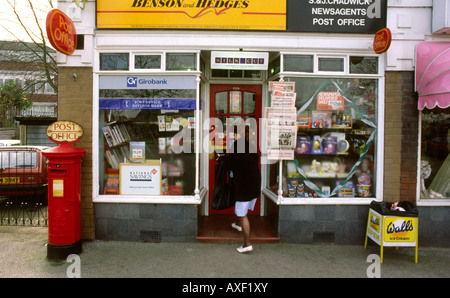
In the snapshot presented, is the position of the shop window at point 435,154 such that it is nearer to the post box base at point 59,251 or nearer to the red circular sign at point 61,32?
the post box base at point 59,251

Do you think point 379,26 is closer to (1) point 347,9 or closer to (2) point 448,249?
(1) point 347,9

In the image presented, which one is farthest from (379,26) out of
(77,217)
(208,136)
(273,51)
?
(77,217)

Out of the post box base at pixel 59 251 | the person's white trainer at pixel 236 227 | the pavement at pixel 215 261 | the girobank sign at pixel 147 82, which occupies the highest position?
the girobank sign at pixel 147 82

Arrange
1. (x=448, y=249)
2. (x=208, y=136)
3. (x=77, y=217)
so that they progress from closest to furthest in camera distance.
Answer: (x=77, y=217) < (x=448, y=249) < (x=208, y=136)

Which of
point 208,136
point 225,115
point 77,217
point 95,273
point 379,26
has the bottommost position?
point 95,273

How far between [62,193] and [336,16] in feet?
17.7

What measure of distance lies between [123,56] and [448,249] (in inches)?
261

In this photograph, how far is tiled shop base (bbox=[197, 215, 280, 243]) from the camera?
18.5ft

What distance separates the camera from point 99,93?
5707mm

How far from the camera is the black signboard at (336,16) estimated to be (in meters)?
5.57

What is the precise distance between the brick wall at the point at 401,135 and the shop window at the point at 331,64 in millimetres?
824

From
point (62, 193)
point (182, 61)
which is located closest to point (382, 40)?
point (182, 61)

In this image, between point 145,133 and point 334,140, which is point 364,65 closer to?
point 334,140

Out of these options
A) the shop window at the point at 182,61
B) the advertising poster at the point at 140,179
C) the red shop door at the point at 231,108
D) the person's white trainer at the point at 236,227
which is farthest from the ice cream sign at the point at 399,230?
the shop window at the point at 182,61
